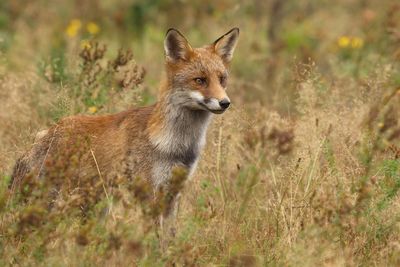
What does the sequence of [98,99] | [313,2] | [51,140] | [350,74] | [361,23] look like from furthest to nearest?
[313,2]
[361,23]
[350,74]
[98,99]
[51,140]

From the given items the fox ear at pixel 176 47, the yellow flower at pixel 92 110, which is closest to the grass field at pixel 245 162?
the yellow flower at pixel 92 110

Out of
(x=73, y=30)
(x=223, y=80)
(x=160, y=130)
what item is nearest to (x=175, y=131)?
(x=160, y=130)

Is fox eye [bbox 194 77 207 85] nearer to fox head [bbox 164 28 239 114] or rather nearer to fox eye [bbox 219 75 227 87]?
fox head [bbox 164 28 239 114]

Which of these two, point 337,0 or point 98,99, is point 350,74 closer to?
point 98,99

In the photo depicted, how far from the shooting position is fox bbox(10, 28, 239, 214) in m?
6.18

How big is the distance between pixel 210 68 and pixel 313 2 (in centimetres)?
957

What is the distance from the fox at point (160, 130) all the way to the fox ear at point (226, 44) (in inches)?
5.7

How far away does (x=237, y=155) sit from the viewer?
734cm

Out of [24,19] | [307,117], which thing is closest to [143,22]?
[24,19]

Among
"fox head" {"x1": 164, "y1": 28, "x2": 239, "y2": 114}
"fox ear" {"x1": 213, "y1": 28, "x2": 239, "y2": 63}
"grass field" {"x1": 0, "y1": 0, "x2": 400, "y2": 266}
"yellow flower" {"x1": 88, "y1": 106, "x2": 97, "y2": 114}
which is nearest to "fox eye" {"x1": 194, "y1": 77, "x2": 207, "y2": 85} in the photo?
"fox head" {"x1": 164, "y1": 28, "x2": 239, "y2": 114}

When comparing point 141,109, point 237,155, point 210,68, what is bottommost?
point 237,155

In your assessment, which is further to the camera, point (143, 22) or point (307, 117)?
point (143, 22)

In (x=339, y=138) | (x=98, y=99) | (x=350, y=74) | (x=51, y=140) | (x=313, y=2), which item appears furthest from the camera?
(x=313, y=2)

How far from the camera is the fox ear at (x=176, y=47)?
6443 mm
